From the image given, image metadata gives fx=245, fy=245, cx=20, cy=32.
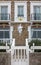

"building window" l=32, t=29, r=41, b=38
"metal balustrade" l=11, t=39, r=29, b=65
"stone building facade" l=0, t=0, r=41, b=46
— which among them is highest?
"stone building facade" l=0, t=0, r=41, b=46

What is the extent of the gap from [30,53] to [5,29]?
10615 mm

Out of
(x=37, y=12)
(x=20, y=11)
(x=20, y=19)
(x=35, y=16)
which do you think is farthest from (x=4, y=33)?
(x=37, y=12)

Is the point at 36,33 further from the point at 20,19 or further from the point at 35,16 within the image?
the point at 20,19

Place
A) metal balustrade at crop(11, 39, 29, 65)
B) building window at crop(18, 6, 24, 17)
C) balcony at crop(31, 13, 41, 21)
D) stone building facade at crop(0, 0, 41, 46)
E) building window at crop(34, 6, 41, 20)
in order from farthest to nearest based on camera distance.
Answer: building window at crop(18, 6, 24, 17)
building window at crop(34, 6, 41, 20)
balcony at crop(31, 13, 41, 21)
stone building facade at crop(0, 0, 41, 46)
metal balustrade at crop(11, 39, 29, 65)

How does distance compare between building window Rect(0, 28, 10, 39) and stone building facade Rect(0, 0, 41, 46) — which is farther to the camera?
building window Rect(0, 28, 10, 39)

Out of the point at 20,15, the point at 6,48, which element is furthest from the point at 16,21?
the point at 6,48

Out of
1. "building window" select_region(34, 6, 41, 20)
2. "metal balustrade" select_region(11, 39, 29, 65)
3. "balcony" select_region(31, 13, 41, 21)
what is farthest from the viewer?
"building window" select_region(34, 6, 41, 20)

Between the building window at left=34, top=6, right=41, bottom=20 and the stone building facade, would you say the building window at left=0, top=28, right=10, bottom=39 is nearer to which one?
the stone building facade

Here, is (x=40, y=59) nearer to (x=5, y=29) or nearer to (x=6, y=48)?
(x=6, y=48)

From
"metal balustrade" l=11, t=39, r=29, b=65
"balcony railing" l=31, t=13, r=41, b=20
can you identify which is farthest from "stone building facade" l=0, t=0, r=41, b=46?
"metal balustrade" l=11, t=39, r=29, b=65

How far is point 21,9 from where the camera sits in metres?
26.9

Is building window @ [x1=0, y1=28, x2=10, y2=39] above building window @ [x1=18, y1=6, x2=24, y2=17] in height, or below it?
below

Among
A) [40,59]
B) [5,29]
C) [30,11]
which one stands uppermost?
[30,11]

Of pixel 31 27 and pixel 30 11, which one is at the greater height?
pixel 30 11
